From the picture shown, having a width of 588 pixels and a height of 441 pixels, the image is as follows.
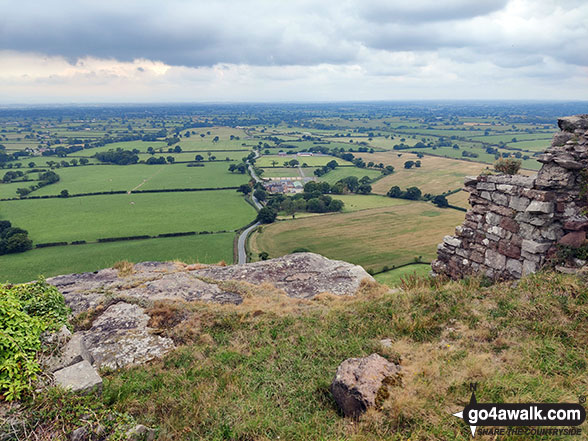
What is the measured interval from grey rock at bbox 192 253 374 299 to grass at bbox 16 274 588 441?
7.88 ft

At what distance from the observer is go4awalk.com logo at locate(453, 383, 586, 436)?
4.56 meters

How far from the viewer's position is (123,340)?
28.3 feet

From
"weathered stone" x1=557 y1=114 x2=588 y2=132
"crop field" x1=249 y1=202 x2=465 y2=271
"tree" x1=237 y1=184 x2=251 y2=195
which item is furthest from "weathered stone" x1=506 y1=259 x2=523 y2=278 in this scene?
"tree" x1=237 y1=184 x2=251 y2=195

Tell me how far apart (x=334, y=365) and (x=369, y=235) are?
151ft

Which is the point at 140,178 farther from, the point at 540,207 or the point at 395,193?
the point at 540,207

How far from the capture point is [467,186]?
11773mm

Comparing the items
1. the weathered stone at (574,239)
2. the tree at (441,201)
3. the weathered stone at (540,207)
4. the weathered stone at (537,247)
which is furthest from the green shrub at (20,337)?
the tree at (441,201)

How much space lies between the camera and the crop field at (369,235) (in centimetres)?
4350

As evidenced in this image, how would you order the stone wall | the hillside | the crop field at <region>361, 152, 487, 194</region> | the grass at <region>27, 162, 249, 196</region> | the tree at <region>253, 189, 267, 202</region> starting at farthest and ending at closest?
1. the grass at <region>27, 162, 249, 196</region>
2. the crop field at <region>361, 152, 487, 194</region>
3. the tree at <region>253, 189, 267, 202</region>
4. the stone wall
5. the hillside

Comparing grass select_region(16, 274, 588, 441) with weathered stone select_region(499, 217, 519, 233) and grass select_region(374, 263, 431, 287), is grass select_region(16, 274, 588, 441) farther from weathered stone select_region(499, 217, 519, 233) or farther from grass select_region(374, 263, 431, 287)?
grass select_region(374, 263, 431, 287)

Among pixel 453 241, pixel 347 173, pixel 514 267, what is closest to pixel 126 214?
pixel 347 173

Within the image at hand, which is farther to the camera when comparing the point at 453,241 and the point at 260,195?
the point at 260,195

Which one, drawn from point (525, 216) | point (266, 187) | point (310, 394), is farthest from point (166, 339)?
point (266, 187)

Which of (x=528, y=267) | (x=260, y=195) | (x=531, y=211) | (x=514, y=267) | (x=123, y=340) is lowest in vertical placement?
(x=260, y=195)
